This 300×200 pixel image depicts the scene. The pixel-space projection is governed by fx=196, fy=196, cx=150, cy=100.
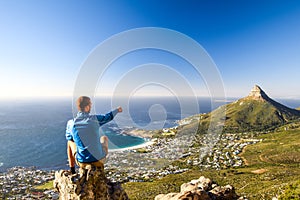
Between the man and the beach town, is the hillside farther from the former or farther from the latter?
the man

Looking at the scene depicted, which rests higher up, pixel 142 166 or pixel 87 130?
pixel 87 130

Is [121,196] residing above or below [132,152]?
above

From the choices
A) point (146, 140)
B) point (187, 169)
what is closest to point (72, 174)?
point (187, 169)

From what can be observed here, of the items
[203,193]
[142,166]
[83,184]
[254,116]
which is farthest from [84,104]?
[254,116]

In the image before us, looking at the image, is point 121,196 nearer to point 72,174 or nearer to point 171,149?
point 72,174

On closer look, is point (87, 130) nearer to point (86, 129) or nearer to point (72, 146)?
point (86, 129)

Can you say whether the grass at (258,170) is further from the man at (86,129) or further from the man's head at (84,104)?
the man's head at (84,104)

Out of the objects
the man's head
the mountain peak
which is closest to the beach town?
the man's head

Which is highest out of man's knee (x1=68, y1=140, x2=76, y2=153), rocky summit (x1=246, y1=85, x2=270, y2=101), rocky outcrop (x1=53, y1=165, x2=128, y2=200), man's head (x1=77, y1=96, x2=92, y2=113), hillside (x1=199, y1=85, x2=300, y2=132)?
rocky summit (x1=246, y1=85, x2=270, y2=101)
